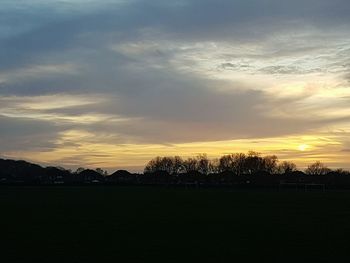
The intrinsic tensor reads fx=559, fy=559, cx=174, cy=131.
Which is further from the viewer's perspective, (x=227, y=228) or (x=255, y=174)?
(x=255, y=174)

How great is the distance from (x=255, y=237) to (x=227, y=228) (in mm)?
3528

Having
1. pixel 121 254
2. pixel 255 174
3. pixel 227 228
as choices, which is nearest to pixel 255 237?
pixel 227 228

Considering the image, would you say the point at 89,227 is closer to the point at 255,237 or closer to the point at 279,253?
the point at 255,237

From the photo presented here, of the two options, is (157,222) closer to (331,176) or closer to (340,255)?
(340,255)

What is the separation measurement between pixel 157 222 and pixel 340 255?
41.5 feet

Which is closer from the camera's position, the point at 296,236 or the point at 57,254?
the point at 57,254

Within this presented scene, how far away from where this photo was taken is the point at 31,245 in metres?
19.3

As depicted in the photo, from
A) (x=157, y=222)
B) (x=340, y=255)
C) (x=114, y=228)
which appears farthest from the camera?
(x=157, y=222)

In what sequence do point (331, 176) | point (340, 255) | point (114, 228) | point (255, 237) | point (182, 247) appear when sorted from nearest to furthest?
point (340, 255)
point (182, 247)
point (255, 237)
point (114, 228)
point (331, 176)

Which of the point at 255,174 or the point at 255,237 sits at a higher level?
the point at 255,174

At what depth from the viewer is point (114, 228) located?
81.1ft

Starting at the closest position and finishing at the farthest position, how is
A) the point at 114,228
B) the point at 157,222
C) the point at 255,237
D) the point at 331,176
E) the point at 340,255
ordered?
1. the point at 340,255
2. the point at 255,237
3. the point at 114,228
4. the point at 157,222
5. the point at 331,176

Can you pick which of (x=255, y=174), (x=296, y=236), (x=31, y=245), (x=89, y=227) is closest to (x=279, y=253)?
(x=296, y=236)

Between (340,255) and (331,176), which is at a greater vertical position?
(331,176)
